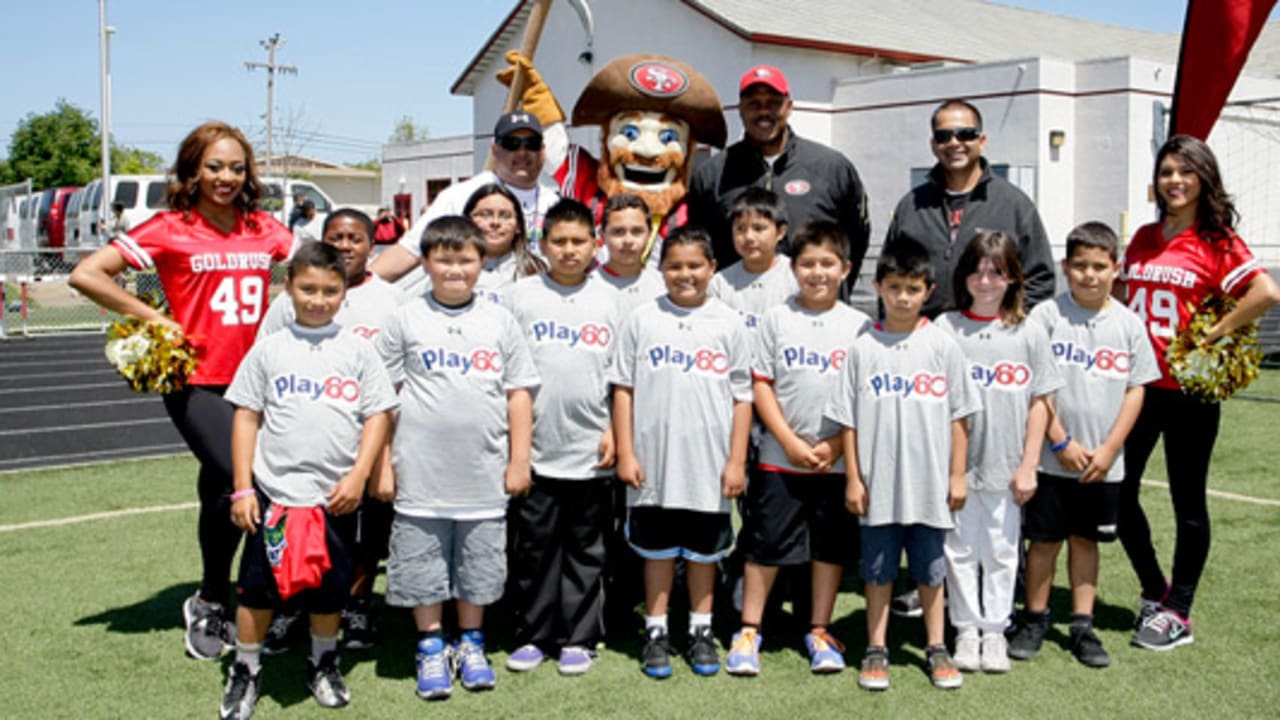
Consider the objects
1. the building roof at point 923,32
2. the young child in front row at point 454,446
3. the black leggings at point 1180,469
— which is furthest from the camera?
the building roof at point 923,32

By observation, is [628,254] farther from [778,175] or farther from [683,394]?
[778,175]

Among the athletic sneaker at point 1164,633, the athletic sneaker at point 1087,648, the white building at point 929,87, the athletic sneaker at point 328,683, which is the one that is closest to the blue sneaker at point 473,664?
the athletic sneaker at point 328,683

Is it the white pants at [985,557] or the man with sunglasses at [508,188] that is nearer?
the white pants at [985,557]

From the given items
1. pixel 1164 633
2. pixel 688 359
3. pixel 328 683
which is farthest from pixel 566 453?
pixel 1164 633

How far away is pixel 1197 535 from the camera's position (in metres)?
4.59

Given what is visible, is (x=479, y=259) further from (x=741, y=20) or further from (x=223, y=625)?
(x=741, y=20)

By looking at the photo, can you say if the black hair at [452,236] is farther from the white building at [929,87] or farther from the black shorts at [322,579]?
the white building at [929,87]

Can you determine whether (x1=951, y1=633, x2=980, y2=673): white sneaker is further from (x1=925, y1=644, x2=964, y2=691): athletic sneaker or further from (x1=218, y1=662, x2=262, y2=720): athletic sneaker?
(x1=218, y1=662, x2=262, y2=720): athletic sneaker

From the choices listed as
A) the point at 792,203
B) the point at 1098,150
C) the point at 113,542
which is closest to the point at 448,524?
the point at 792,203

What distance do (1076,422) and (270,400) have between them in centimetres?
298

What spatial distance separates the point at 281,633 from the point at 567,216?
2.04m

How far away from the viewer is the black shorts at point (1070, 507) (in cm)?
436

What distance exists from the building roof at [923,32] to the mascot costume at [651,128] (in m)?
19.2

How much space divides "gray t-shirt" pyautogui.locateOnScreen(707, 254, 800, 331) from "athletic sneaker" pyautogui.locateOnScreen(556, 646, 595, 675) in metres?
1.42
